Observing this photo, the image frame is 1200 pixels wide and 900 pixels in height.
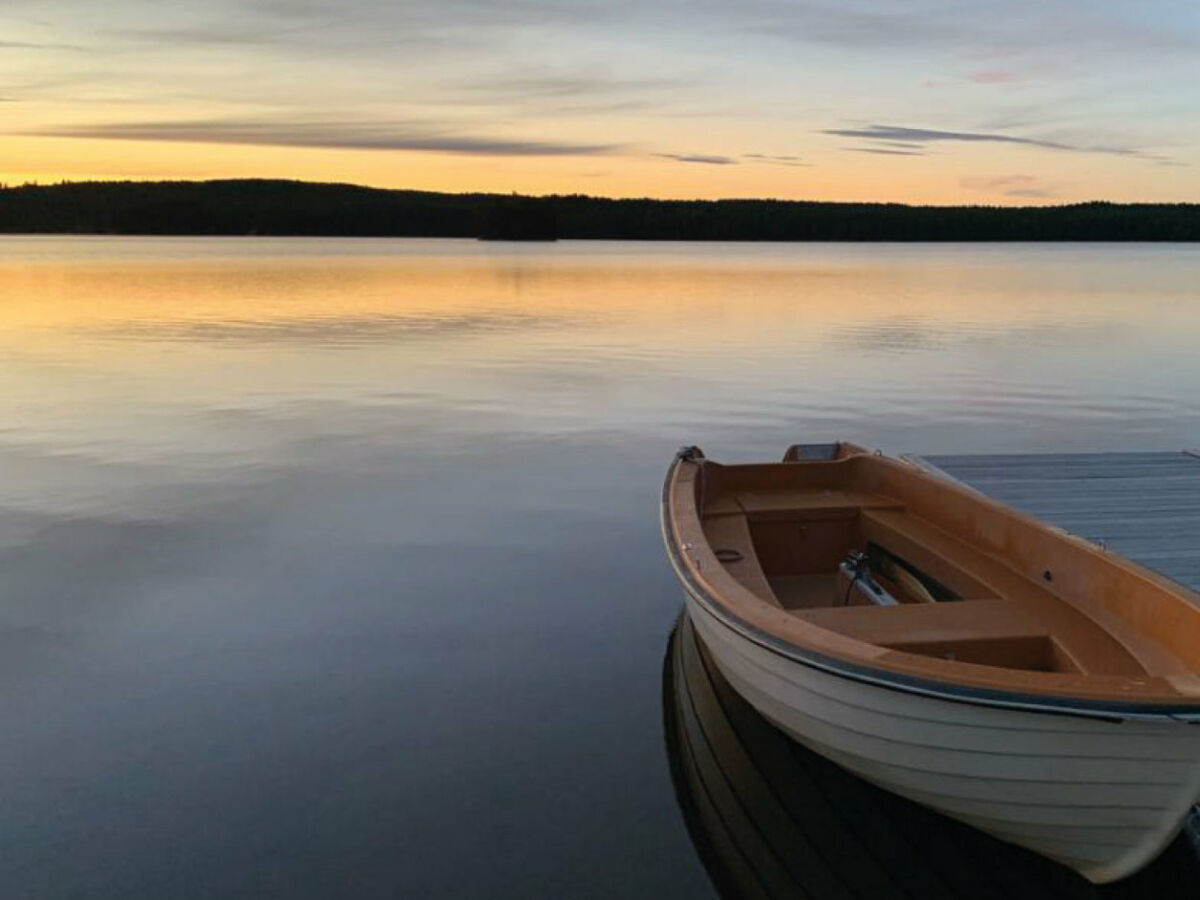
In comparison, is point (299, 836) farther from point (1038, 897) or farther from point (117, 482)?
point (117, 482)

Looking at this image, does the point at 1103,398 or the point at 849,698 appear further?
the point at 1103,398

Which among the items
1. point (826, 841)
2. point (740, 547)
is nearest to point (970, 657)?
point (826, 841)

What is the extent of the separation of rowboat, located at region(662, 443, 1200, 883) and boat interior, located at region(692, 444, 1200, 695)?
0.04ft

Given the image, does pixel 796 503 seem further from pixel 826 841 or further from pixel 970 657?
pixel 826 841

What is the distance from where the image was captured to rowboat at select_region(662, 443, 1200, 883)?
3.54m

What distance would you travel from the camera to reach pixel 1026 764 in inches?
144

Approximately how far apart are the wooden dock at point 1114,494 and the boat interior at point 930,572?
1.14 meters

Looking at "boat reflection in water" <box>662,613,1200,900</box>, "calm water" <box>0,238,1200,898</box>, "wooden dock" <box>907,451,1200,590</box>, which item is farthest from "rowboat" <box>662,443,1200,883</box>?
"wooden dock" <box>907,451,1200,590</box>

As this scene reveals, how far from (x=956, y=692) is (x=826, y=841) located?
1.39m

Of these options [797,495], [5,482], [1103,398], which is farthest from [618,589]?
[1103,398]

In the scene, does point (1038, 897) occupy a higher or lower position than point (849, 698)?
lower

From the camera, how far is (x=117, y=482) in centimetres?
1082

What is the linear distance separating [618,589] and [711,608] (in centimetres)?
316

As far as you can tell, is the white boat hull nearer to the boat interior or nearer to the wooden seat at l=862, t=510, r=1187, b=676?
the boat interior
